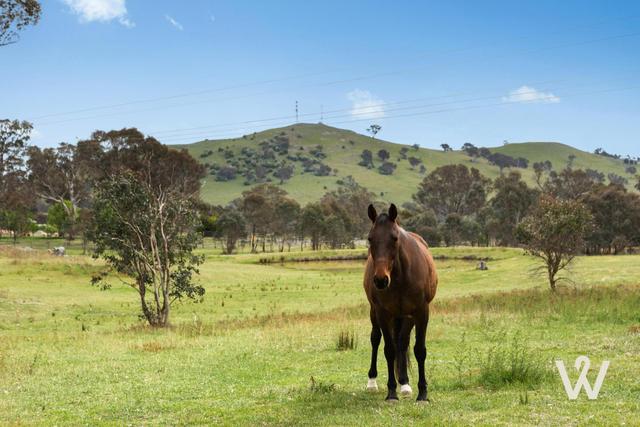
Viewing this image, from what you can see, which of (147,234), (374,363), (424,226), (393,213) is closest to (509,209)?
(424,226)

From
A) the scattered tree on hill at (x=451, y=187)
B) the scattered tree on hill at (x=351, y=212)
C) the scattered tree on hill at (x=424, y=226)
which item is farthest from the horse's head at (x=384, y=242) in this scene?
the scattered tree on hill at (x=451, y=187)

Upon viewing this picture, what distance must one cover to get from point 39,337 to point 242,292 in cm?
2735

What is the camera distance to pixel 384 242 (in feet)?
35.0

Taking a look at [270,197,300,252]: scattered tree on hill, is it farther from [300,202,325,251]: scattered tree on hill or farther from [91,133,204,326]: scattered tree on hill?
[91,133,204,326]: scattered tree on hill

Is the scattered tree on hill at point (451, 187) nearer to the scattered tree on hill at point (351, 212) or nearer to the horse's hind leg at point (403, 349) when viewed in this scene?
the scattered tree on hill at point (351, 212)

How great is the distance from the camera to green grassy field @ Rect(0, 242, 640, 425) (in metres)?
10.3

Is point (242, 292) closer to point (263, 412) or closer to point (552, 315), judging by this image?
point (552, 315)

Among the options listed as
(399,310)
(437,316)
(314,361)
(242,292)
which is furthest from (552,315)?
(242,292)

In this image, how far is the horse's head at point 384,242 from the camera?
10287 millimetres

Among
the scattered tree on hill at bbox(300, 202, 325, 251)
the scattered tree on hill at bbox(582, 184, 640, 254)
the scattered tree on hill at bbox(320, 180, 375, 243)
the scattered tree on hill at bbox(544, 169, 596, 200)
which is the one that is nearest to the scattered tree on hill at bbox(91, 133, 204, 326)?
the scattered tree on hill at bbox(582, 184, 640, 254)

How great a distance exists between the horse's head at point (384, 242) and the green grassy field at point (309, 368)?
248cm

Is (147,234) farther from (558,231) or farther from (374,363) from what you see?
(558,231)

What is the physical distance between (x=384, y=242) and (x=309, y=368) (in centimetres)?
634

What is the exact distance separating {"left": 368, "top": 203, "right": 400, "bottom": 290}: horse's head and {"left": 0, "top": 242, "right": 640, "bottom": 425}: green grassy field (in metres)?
2.48
